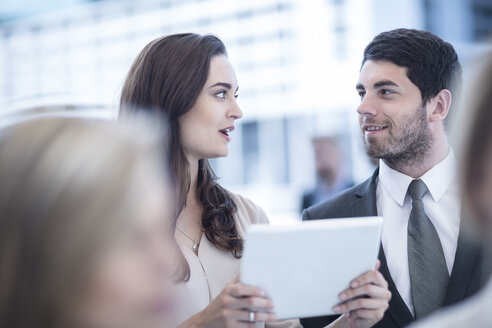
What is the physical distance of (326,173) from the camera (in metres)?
4.48

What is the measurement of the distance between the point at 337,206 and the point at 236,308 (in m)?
0.77

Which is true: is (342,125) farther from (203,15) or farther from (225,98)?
(225,98)

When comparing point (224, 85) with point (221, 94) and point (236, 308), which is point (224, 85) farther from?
point (236, 308)

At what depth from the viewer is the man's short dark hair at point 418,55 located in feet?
7.30

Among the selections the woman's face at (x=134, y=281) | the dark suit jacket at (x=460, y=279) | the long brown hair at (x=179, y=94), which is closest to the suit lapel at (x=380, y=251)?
the dark suit jacket at (x=460, y=279)

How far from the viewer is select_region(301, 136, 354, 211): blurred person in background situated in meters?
4.44

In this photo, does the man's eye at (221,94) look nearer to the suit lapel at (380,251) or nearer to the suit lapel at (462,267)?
the suit lapel at (380,251)

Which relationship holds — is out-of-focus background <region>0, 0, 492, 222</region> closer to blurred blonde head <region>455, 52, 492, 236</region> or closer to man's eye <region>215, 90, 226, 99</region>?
man's eye <region>215, 90, 226, 99</region>

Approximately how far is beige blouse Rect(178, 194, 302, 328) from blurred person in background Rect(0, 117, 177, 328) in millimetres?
1106

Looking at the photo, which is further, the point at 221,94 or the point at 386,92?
the point at 386,92

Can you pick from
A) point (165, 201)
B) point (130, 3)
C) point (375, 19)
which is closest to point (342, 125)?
point (375, 19)

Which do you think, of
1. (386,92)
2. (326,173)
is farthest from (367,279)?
(326,173)

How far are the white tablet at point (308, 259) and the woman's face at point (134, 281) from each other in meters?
0.68

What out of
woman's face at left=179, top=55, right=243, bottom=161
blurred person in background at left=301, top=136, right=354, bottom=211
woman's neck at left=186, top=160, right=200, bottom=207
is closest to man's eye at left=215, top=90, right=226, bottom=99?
woman's face at left=179, top=55, right=243, bottom=161
